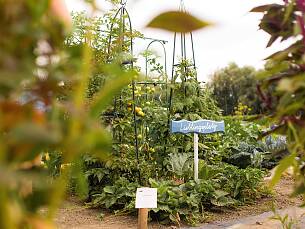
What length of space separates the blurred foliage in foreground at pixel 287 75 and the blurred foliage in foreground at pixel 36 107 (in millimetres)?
319

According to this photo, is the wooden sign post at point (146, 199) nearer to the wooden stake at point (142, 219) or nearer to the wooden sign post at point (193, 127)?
the wooden stake at point (142, 219)

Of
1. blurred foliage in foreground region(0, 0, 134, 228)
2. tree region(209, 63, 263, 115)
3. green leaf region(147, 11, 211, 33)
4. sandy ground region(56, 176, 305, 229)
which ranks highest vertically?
tree region(209, 63, 263, 115)

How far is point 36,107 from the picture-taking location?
15.1 inches

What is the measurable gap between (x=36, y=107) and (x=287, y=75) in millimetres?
425

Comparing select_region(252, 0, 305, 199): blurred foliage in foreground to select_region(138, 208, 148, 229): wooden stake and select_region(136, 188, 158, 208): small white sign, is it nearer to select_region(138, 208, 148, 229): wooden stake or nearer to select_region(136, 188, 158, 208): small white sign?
select_region(136, 188, 158, 208): small white sign

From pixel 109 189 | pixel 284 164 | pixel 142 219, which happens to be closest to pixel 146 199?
pixel 142 219

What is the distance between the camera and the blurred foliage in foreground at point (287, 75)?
622mm

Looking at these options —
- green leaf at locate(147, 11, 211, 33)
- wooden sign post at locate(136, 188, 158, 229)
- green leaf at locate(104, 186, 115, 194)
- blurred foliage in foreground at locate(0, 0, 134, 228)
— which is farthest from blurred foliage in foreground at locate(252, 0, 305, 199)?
green leaf at locate(104, 186, 115, 194)

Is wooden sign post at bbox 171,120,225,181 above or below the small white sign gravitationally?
above

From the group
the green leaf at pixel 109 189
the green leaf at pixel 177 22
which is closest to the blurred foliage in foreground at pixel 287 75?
the green leaf at pixel 177 22

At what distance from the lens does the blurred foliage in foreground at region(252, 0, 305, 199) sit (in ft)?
2.04

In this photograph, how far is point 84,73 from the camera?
390 millimetres

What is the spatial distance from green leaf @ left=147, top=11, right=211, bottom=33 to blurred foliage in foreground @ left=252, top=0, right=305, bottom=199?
0.21 meters

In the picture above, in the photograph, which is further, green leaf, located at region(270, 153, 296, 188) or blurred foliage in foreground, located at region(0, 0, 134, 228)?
green leaf, located at region(270, 153, 296, 188)
